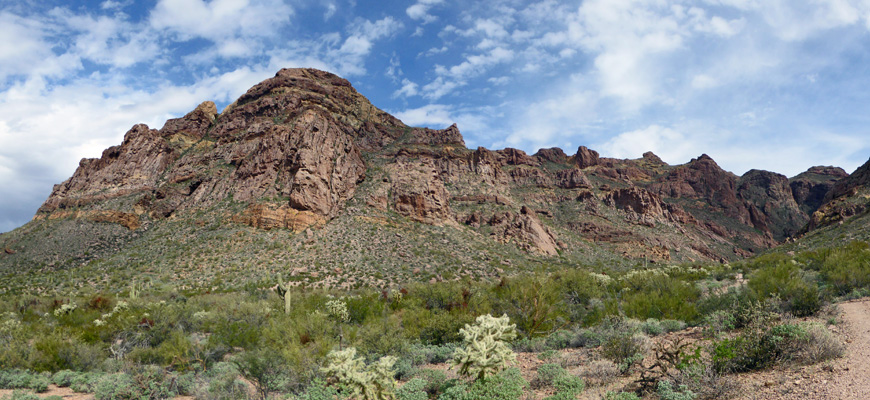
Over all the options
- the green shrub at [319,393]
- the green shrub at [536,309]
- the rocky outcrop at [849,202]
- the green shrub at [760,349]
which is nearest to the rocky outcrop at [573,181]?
the rocky outcrop at [849,202]

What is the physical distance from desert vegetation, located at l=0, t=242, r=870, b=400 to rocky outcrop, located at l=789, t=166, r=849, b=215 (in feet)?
359

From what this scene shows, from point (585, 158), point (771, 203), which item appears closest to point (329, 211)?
point (585, 158)

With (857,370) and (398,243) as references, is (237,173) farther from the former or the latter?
(857,370)

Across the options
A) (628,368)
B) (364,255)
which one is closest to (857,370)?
(628,368)

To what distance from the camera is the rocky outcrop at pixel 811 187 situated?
3819 inches

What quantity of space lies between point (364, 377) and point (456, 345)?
6005 mm

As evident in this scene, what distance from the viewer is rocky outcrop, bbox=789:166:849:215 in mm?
97000

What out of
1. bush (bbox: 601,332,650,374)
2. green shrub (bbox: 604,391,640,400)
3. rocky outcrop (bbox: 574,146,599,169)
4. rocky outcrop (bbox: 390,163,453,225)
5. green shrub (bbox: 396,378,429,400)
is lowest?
green shrub (bbox: 396,378,429,400)

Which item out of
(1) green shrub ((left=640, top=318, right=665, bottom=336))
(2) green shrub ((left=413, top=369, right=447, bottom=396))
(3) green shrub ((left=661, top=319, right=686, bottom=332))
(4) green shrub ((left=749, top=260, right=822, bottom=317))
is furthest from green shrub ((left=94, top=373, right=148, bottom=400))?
(4) green shrub ((left=749, top=260, right=822, bottom=317))

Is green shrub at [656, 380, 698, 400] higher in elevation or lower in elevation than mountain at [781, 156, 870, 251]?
lower

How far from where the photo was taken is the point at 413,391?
8023 mm

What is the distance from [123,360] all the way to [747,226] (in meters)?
114

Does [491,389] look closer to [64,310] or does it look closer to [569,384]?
[569,384]

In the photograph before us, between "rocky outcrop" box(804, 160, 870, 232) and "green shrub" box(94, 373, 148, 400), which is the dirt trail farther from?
"rocky outcrop" box(804, 160, 870, 232)
